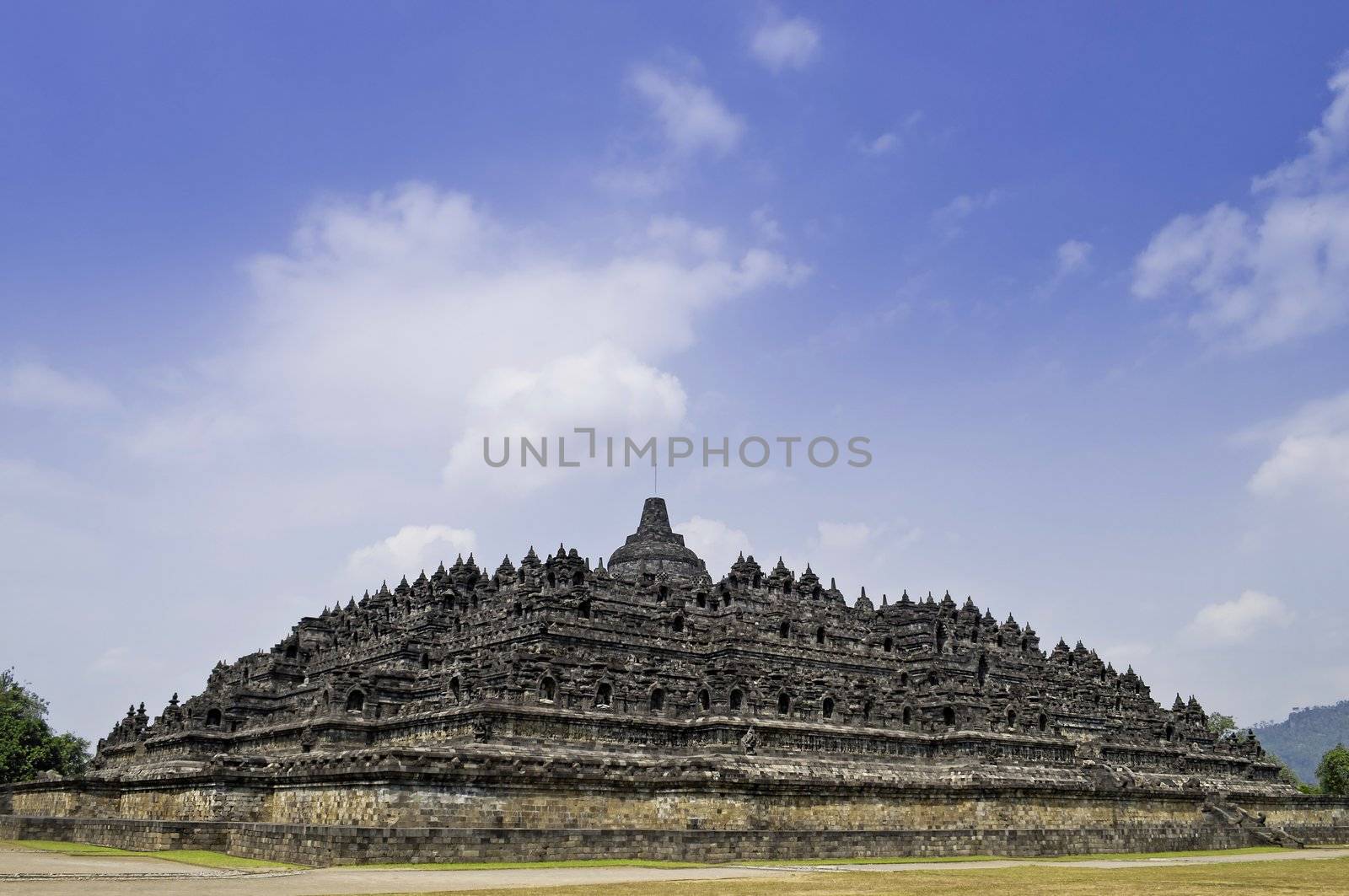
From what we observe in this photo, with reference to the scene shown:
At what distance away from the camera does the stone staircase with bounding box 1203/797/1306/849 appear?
203 feet

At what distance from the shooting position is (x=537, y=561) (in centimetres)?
6656

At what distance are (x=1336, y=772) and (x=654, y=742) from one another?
75463mm

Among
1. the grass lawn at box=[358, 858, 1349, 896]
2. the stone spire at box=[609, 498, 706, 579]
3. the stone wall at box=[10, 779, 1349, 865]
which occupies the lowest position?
the grass lawn at box=[358, 858, 1349, 896]

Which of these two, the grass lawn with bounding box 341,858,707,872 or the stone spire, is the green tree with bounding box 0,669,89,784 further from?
the grass lawn with bounding box 341,858,707,872

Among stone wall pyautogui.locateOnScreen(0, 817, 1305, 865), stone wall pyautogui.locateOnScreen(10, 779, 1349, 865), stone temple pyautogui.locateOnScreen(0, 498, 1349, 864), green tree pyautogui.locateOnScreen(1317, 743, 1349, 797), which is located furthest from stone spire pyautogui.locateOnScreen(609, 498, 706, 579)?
green tree pyautogui.locateOnScreen(1317, 743, 1349, 797)

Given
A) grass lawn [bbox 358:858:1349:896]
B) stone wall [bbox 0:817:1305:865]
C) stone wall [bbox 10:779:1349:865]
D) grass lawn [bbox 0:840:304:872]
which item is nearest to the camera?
grass lawn [bbox 358:858:1349:896]

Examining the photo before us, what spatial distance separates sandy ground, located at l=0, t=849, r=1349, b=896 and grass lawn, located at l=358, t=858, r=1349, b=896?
172cm

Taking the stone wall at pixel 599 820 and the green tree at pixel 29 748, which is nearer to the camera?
the stone wall at pixel 599 820

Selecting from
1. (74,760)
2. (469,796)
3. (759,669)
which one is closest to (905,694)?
(759,669)

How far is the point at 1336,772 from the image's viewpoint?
100 meters

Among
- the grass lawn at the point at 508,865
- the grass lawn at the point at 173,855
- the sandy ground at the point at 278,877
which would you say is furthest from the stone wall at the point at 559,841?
the sandy ground at the point at 278,877

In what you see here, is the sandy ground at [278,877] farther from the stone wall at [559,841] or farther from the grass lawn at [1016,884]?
the stone wall at [559,841]

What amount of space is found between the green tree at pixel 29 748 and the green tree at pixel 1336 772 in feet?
333

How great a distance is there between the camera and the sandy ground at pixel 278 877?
2612 cm
